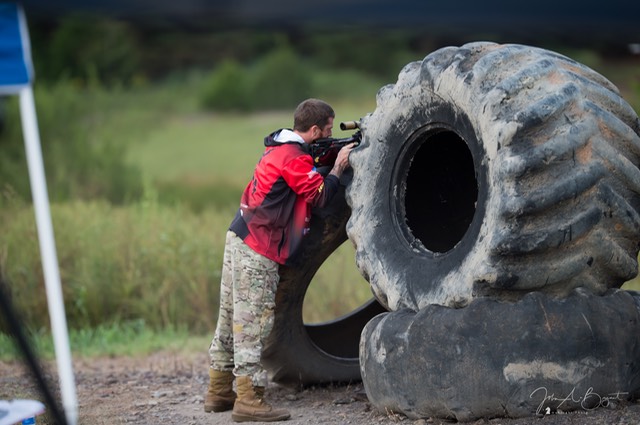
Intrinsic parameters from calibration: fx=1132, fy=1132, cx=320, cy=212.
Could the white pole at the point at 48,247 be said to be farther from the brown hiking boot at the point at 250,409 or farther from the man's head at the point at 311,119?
the man's head at the point at 311,119

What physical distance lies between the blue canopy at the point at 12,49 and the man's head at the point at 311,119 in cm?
192

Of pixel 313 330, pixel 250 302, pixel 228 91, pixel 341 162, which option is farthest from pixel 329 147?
pixel 228 91

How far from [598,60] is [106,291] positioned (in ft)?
40.2

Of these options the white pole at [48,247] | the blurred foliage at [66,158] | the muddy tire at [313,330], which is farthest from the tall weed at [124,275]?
the white pole at [48,247]

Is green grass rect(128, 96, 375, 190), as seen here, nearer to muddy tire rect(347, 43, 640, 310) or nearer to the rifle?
the rifle

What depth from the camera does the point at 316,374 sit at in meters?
7.33

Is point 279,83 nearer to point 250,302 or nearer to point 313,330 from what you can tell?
point 313,330

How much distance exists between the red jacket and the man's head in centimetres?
12

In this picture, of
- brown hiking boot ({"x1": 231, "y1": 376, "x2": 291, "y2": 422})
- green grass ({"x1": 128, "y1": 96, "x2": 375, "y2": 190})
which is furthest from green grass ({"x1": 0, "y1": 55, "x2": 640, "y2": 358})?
green grass ({"x1": 128, "y1": 96, "x2": 375, "y2": 190})

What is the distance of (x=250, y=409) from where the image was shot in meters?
6.38

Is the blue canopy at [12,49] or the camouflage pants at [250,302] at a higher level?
the blue canopy at [12,49]

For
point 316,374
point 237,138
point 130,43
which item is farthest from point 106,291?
point 130,43

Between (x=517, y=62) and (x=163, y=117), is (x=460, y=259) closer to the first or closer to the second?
(x=517, y=62)

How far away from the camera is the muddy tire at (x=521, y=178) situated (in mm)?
5141
